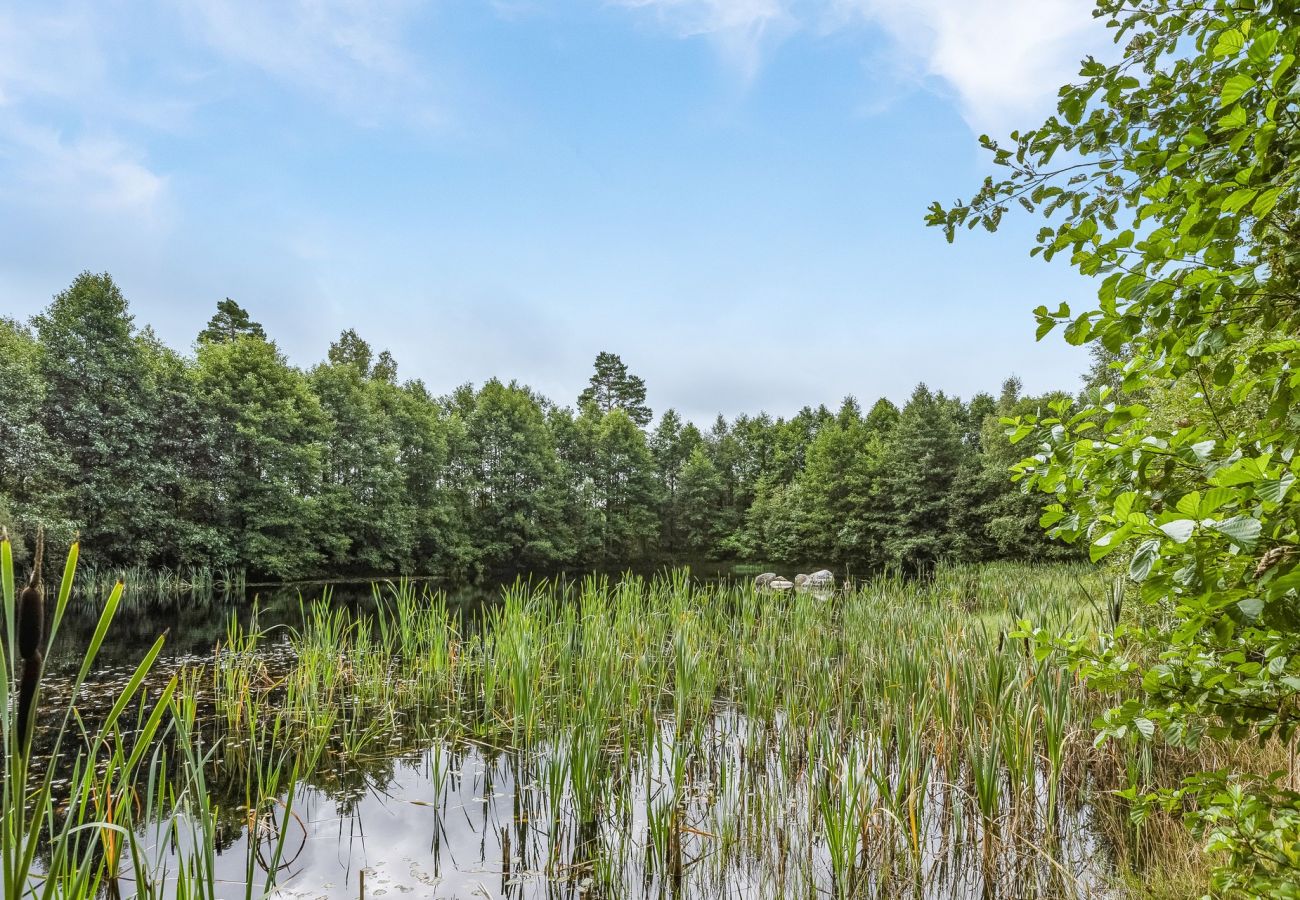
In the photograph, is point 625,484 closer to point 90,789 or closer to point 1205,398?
point 90,789

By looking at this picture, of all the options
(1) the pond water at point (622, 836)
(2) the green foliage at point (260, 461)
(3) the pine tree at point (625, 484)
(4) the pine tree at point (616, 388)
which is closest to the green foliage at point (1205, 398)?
(1) the pond water at point (622, 836)

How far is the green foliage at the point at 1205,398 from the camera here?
1.03 m

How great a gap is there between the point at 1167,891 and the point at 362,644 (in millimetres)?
6422

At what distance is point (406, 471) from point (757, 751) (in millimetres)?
27588

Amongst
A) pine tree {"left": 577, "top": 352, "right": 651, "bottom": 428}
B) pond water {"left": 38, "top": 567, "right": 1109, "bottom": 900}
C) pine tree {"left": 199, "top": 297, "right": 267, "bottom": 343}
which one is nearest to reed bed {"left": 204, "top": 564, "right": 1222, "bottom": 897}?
pond water {"left": 38, "top": 567, "right": 1109, "bottom": 900}

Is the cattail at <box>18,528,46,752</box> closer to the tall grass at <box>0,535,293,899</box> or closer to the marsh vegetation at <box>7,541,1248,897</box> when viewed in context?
the tall grass at <box>0,535,293,899</box>

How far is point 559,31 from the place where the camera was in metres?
9.89

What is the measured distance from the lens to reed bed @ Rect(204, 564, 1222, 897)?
3109mm

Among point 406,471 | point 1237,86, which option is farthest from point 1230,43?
point 406,471

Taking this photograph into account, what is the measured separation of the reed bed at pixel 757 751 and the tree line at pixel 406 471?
16.9 meters

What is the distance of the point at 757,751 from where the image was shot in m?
4.12

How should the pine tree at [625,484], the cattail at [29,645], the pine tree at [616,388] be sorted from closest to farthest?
the cattail at [29,645], the pine tree at [625,484], the pine tree at [616,388]

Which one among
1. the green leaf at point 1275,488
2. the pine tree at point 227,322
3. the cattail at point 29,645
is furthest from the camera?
the pine tree at point 227,322

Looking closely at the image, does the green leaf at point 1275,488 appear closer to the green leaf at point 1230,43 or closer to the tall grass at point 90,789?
the green leaf at point 1230,43
